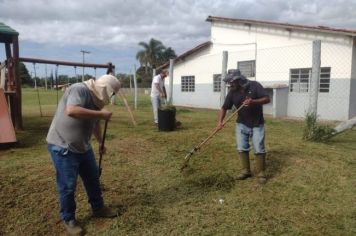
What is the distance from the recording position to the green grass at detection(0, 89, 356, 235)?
391 centimetres

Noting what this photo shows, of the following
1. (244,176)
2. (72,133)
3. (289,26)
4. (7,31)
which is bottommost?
(244,176)

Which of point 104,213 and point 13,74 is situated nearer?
point 104,213

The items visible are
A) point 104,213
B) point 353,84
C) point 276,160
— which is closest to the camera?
point 104,213

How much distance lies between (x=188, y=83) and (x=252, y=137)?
1710cm

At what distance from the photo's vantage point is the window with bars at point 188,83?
21766mm

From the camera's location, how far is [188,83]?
72.6 feet

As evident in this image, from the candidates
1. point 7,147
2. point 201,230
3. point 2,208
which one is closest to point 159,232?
point 201,230

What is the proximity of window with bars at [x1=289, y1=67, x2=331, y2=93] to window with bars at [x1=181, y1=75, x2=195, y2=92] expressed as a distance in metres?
7.51

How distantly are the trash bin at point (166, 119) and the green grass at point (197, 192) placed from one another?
5.89 feet

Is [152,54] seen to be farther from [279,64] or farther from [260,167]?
[260,167]

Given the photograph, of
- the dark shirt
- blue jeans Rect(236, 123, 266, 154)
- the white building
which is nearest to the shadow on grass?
blue jeans Rect(236, 123, 266, 154)

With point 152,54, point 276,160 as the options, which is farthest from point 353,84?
point 152,54

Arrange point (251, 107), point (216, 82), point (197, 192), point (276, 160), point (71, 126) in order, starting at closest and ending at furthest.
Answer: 1. point (71, 126)
2. point (197, 192)
3. point (251, 107)
4. point (276, 160)
5. point (216, 82)

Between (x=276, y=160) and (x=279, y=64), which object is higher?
(x=279, y=64)
